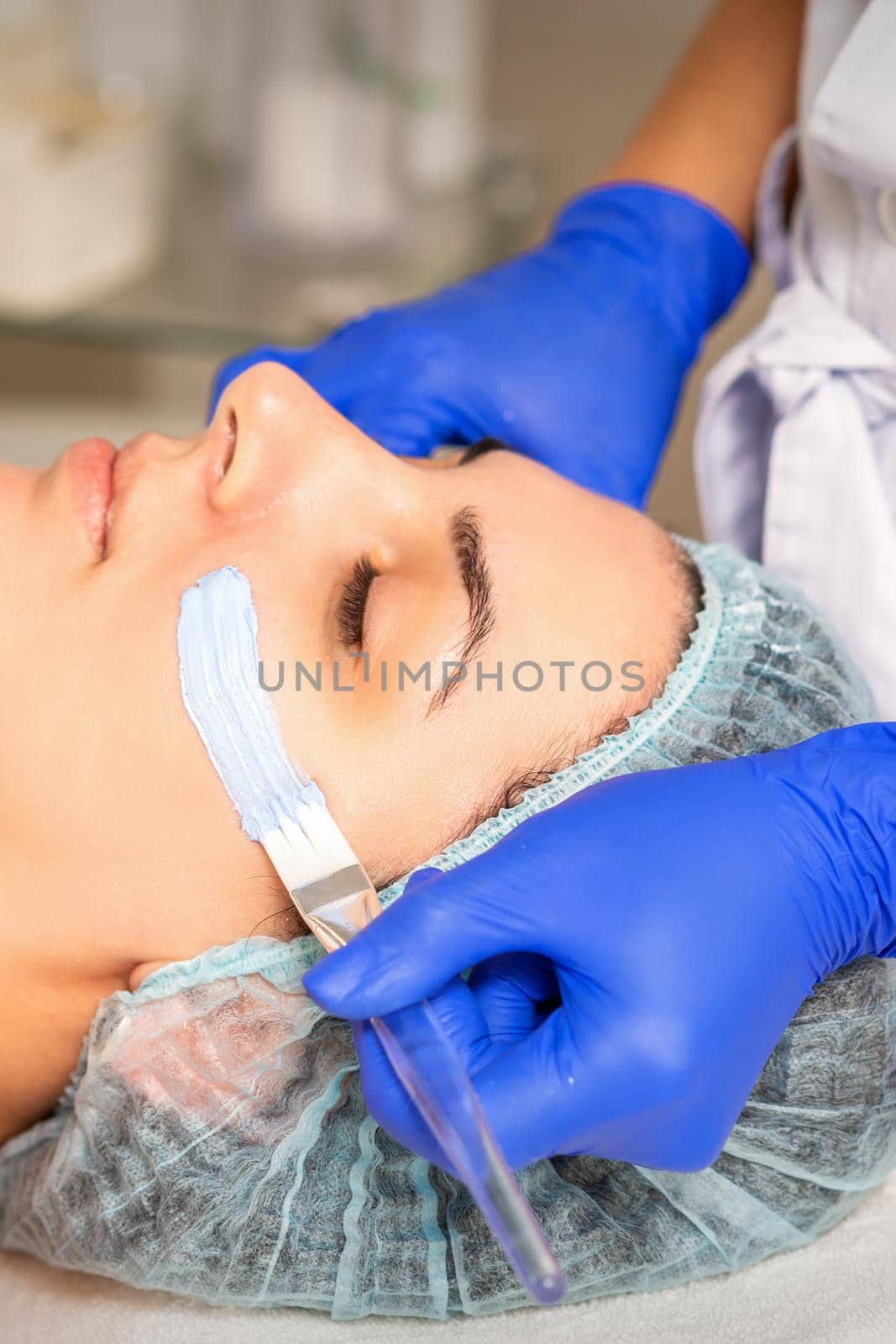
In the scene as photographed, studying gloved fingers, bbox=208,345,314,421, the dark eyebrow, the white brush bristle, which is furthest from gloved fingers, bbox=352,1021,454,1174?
gloved fingers, bbox=208,345,314,421

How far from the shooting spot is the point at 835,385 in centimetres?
121

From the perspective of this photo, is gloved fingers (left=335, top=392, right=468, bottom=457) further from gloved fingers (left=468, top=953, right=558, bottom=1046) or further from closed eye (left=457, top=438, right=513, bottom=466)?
gloved fingers (left=468, top=953, right=558, bottom=1046)

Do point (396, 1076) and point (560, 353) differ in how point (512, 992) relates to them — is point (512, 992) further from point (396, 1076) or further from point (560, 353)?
point (560, 353)

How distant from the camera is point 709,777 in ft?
2.76

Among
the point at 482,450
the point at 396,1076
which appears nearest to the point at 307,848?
the point at 396,1076

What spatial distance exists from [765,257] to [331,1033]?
3.22 feet

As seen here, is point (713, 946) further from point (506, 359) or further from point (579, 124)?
point (579, 124)

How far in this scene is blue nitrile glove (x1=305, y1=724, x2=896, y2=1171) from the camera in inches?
29.5

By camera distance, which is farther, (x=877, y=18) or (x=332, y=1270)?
(x=877, y=18)

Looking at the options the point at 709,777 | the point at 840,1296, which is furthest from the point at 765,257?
the point at 840,1296

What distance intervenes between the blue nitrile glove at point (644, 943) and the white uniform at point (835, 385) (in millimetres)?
350

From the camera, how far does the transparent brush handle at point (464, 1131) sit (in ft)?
2.07

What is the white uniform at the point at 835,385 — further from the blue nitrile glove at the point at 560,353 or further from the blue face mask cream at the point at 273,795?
the blue face mask cream at the point at 273,795

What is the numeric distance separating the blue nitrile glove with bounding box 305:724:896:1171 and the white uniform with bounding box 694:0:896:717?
35 centimetres
